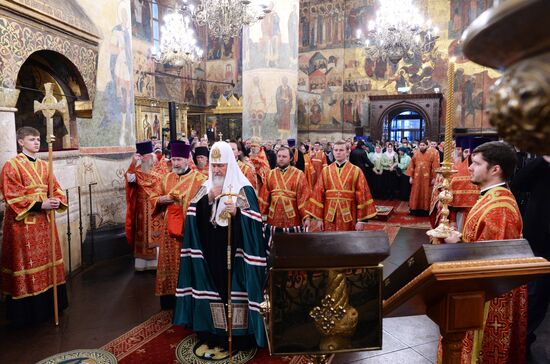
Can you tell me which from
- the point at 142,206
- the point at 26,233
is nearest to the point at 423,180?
the point at 142,206

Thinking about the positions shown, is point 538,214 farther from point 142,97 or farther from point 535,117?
point 142,97

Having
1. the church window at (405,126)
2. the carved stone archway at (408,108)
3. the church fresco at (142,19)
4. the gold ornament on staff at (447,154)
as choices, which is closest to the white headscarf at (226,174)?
the gold ornament on staff at (447,154)

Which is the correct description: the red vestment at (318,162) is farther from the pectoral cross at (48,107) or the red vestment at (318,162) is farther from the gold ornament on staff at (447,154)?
the gold ornament on staff at (447,154)

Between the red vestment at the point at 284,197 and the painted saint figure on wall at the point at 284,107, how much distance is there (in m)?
7.02

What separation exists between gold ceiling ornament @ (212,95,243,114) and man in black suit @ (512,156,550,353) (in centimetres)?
1768

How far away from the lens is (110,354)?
4004 mm

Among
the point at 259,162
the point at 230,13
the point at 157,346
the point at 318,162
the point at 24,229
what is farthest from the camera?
the point at 318,162

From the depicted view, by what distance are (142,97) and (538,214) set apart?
16.4m

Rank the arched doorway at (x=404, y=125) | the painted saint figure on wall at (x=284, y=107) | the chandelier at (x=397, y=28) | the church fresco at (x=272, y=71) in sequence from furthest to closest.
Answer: the arched doorway at (x=404, y=125)
the chandelier at (x=397, y=28)
the painted saint figure on wall at (x=284, y=107)
the church fresco at (x=272, y=71)

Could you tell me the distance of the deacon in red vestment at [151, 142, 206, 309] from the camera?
489 cm

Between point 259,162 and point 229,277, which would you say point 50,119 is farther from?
point 259,162

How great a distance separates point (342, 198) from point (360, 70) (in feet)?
53.0

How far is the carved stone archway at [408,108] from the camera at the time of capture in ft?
60.6

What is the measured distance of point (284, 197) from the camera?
6.04m
